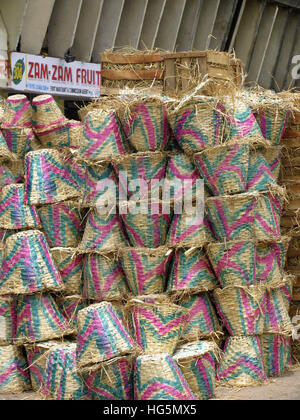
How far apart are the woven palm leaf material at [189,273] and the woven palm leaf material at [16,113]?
1.98m

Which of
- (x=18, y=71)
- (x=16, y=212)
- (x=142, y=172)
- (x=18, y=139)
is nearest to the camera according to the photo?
(x=142, y=172)

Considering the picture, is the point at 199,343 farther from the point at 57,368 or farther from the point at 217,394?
the point at 57,368

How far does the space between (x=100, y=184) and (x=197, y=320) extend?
1271mm

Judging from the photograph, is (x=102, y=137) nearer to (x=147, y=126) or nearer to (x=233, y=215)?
(x=147, y=126)

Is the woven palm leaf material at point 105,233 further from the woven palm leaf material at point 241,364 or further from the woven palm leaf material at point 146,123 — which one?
the woven palm leaf material at point 241,364

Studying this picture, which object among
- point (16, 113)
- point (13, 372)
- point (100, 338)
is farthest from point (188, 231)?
point (16, 113)

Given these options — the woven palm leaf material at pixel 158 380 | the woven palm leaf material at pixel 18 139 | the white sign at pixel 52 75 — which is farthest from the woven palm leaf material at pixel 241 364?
the white sign at pixel 52 75

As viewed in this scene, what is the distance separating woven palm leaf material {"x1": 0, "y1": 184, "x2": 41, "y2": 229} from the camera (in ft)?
21.4

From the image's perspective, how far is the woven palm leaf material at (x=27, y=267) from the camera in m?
6.18

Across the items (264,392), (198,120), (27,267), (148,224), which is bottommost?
(264,392)

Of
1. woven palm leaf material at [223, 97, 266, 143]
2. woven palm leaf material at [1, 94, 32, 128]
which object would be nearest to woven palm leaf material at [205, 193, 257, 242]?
woven palm leaf material at [223, 97, 266, 143]

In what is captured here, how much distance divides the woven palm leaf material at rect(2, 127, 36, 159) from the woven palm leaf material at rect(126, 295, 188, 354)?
6.59 feet

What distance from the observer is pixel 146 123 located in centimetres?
616
